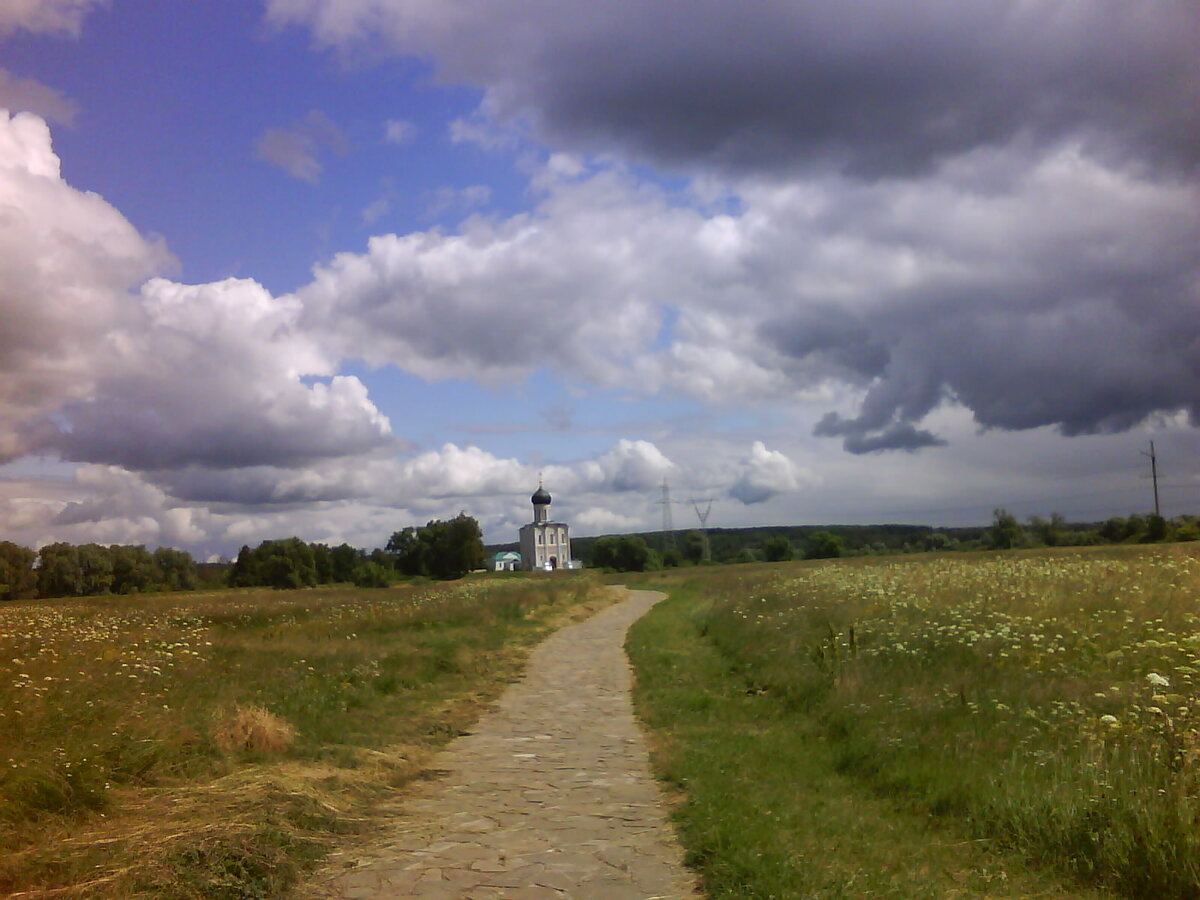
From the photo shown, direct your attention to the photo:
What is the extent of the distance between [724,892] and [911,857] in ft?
4.95

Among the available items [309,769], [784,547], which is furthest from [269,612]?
[784,547]

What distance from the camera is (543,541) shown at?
421 feet

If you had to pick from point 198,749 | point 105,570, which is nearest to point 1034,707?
point 198,749

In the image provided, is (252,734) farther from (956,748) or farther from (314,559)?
(314,559)

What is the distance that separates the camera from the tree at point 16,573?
55969 mm

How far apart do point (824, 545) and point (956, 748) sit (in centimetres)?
12635

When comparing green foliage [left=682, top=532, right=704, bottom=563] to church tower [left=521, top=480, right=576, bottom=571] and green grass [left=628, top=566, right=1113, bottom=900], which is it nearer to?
church tower [left=521, top=480, right=576, bottom=571]

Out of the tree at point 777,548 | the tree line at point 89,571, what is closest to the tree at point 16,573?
the tree line at point 89,571

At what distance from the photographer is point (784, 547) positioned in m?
133

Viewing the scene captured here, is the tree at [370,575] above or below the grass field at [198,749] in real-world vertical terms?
below

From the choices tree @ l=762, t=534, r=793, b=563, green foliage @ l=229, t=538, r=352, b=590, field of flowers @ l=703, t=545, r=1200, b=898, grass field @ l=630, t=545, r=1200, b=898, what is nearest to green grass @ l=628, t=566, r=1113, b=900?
grass field @ l=630, t=545, r=1200, b=898

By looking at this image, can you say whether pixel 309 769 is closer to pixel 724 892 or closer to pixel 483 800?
pixel 483 800

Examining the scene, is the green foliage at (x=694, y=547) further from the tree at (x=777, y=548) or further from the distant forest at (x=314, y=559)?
the distant forest at (x=314, y=559)

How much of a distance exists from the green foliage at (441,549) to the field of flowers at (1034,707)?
76764 mm
